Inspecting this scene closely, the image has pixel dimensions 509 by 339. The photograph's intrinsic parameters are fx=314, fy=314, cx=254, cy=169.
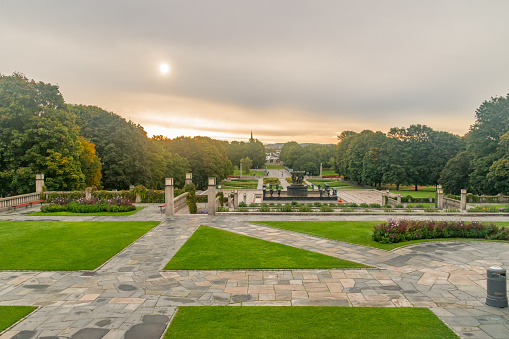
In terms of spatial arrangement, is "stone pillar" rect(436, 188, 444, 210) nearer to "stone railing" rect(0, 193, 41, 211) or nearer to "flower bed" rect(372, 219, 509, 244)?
"flower bed" rect(372, 219, 509, 244)

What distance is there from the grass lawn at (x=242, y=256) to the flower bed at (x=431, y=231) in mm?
3533

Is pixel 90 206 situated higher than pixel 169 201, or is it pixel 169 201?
pixel 169 201

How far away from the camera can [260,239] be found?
13516mm

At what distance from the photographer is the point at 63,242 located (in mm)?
12867

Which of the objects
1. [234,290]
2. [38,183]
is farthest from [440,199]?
[38,183]

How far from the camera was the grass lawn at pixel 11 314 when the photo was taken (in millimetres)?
6441

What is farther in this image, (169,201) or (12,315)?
(169,201)

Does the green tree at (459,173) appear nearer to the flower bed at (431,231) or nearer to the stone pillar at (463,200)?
the stone pillar at (463,200)

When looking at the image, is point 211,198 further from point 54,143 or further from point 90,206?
point 54,143

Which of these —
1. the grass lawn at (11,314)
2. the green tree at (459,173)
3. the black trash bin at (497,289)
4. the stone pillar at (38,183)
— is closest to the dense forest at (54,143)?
the stone pillar at (38,183)

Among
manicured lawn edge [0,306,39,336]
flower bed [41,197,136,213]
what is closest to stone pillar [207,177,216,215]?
flower bed [41,197,136,213]

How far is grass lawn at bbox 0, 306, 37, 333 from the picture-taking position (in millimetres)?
6441

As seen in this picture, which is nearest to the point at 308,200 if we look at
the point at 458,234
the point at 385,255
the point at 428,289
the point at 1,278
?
the point at 458,234

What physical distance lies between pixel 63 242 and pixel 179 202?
28.9 ft
